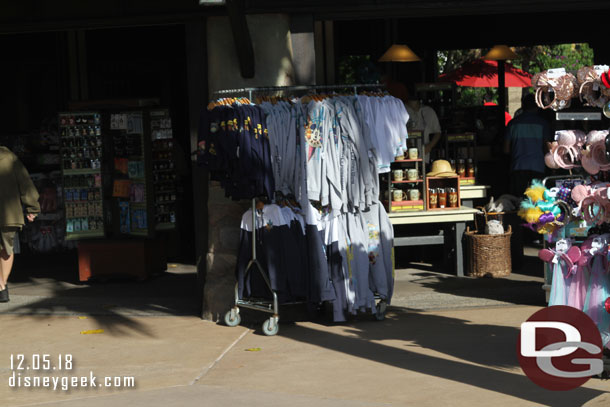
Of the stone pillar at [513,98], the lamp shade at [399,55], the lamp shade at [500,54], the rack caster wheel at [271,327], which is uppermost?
the stone pillar at [513,98]

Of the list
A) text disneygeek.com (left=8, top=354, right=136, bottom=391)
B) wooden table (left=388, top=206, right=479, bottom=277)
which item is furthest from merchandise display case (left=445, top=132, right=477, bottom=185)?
text disneygeek.com (left=8, top=354, right=136, bottom=391)

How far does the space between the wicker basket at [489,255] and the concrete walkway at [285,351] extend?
0.65 ft

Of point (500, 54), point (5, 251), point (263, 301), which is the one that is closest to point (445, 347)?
point (263, 301)

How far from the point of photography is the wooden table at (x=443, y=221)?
10586mm

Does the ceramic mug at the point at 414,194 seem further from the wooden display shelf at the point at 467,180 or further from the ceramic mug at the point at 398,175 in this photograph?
the wooden display shelf at the point at 467,180

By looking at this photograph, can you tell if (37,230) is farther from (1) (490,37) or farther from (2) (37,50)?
(1) (490,37)

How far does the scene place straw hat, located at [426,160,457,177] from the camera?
1083 centimetres

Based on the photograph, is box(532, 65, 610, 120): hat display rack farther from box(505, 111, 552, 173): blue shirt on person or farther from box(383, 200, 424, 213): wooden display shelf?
box(505, 111, 552, 173): blue shirt on person

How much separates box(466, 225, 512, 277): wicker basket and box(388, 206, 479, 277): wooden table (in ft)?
0.58

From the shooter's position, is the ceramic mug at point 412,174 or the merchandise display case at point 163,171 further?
the merchandise display case at point 163,171

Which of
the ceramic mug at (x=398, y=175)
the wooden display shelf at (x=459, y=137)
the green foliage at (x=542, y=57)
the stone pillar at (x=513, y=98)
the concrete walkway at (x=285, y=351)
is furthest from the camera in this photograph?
the stone pillar at (x=513, y=98)

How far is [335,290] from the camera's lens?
26.7 ft

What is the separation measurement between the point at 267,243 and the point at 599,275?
2.86 meters

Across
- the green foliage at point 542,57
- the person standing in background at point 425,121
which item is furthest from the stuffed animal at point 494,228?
the green foliage at point 542,57
